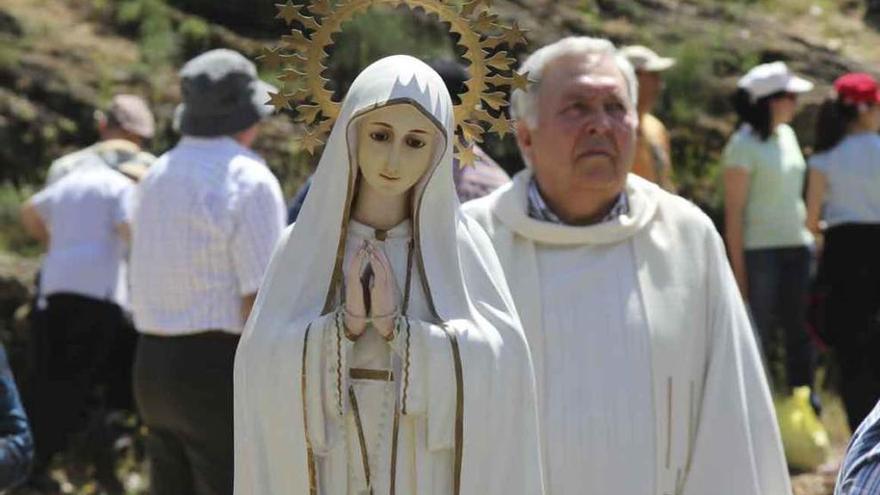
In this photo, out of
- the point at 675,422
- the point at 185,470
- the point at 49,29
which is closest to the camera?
the point at 675,422

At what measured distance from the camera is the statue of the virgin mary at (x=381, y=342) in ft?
18.8

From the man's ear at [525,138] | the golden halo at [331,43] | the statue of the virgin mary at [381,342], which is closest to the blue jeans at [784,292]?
the man's ear at [525,138]

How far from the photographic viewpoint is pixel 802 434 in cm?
1145

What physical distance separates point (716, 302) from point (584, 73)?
2.61 ft

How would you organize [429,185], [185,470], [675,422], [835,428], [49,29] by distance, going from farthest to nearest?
[49,29] → [835,428] → [185,470] → [675,422] → [429,185]

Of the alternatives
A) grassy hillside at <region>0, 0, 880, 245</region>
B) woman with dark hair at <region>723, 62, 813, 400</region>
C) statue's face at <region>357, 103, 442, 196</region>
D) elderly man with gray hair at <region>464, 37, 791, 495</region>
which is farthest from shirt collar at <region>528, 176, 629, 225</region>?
grassy hillside at <region>0, 0, 880, 245</region>

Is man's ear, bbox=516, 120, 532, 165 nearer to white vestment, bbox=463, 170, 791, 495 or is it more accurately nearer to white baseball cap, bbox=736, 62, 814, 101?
white vestment, bbox=463, 170, 791, 495

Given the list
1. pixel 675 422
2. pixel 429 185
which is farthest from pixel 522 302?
pixel 429 185

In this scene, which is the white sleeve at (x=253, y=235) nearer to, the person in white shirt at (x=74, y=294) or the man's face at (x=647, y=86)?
the person in white shirt at (x=74, y=294)

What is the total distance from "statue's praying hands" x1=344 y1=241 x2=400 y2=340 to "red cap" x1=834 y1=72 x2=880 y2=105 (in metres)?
5.97

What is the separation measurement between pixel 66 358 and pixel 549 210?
145 inches

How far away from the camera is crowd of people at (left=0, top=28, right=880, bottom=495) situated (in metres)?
5.77

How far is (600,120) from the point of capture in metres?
7.60

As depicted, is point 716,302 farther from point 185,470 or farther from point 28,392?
point 28,392
